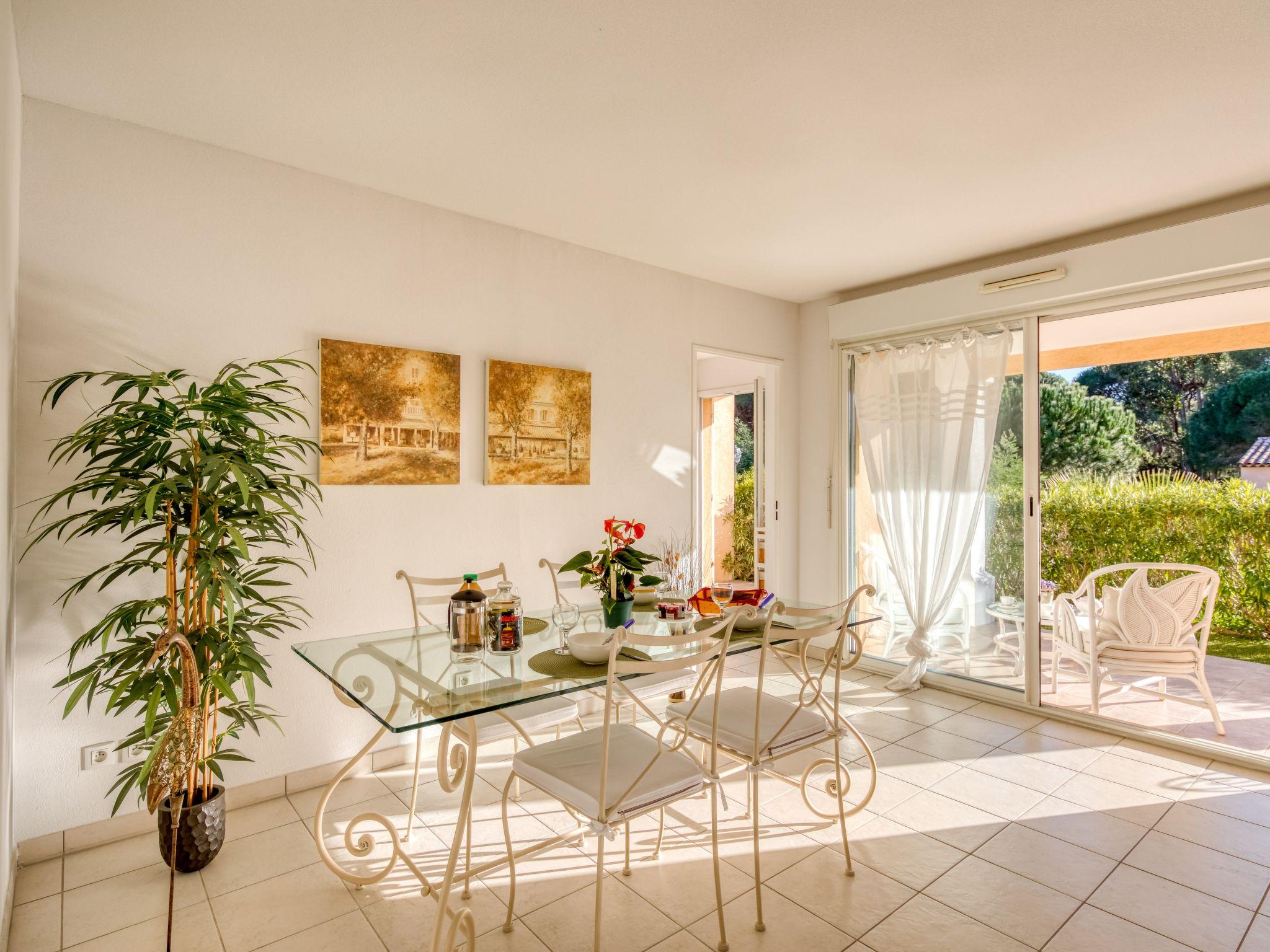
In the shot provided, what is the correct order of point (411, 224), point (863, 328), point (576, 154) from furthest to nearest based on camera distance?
point (863, 328)
point (411, 224)
point (576, 154)

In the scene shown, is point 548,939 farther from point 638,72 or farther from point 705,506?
point 705,506

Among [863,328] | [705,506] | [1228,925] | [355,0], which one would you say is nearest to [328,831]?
[355,0]

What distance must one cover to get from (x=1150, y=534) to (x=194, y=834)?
184 inches

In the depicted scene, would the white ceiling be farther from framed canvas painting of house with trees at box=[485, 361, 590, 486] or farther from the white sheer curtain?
the white sheer curtain

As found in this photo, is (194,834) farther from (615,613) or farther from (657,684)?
(657,684)

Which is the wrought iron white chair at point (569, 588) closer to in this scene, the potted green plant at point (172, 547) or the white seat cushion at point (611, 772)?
the potted green plant at point (172, 547)

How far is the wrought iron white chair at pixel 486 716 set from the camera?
2.12 metres

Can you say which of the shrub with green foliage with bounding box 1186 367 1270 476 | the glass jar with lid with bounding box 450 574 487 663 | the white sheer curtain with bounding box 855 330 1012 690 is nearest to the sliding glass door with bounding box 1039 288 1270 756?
the shrub with green foliage with bounding box 1186 367 1270 476

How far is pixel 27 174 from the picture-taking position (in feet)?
7.45

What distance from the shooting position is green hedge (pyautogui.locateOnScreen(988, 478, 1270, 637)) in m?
3.47

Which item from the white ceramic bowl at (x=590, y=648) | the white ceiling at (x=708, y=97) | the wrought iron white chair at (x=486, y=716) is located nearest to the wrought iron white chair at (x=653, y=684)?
the wrought iron white chair at (x=486, y=716)

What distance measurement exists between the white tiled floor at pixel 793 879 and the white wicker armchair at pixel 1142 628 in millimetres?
537

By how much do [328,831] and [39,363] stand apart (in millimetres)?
1921

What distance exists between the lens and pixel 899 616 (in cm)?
448
